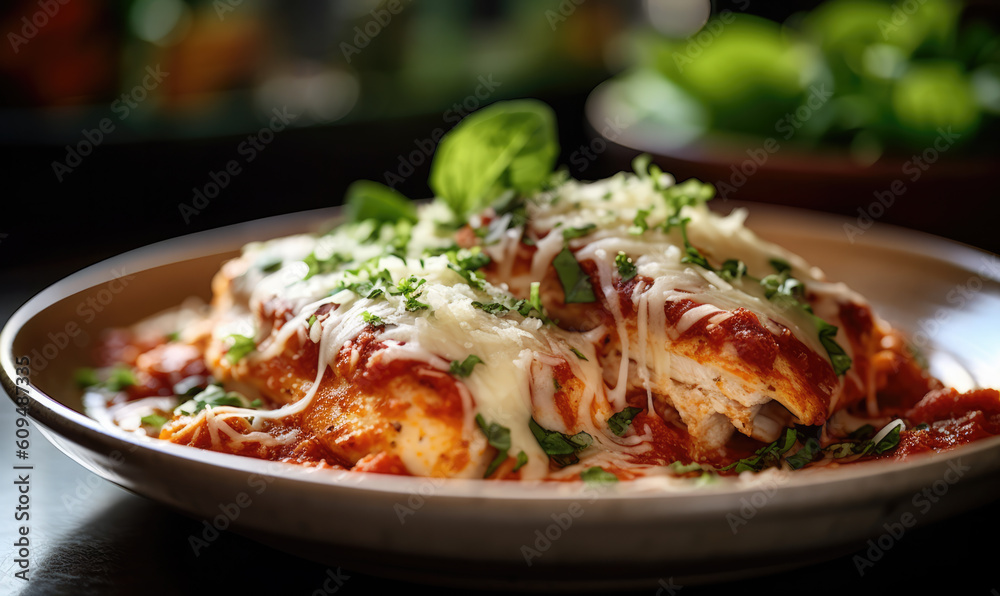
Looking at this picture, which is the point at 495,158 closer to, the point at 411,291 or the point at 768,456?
the point at 411,291

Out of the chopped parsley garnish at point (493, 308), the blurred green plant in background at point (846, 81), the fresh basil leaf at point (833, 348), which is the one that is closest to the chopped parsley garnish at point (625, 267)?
the chopped parsley garnish at point (493, 308)

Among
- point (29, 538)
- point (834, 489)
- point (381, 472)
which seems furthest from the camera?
point (29, 538)

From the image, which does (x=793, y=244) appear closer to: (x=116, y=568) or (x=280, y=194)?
(x=116, y=568)

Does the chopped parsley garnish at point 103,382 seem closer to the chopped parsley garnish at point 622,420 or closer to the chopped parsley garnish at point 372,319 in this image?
the chopped parsley garnish at point 372,319

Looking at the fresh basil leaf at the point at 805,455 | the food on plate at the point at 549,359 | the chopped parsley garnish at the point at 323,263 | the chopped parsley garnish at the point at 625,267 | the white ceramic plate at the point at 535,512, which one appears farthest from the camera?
the chopped parsley garnish at the point at 323,263

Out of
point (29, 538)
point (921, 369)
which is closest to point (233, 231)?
point (29, 538)

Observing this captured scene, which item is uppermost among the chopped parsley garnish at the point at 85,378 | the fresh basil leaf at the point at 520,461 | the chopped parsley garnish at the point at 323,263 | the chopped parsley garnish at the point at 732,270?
the chopped parsley garnish at the point at 323,263

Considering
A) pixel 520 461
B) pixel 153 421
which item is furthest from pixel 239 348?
pixel 520 461
